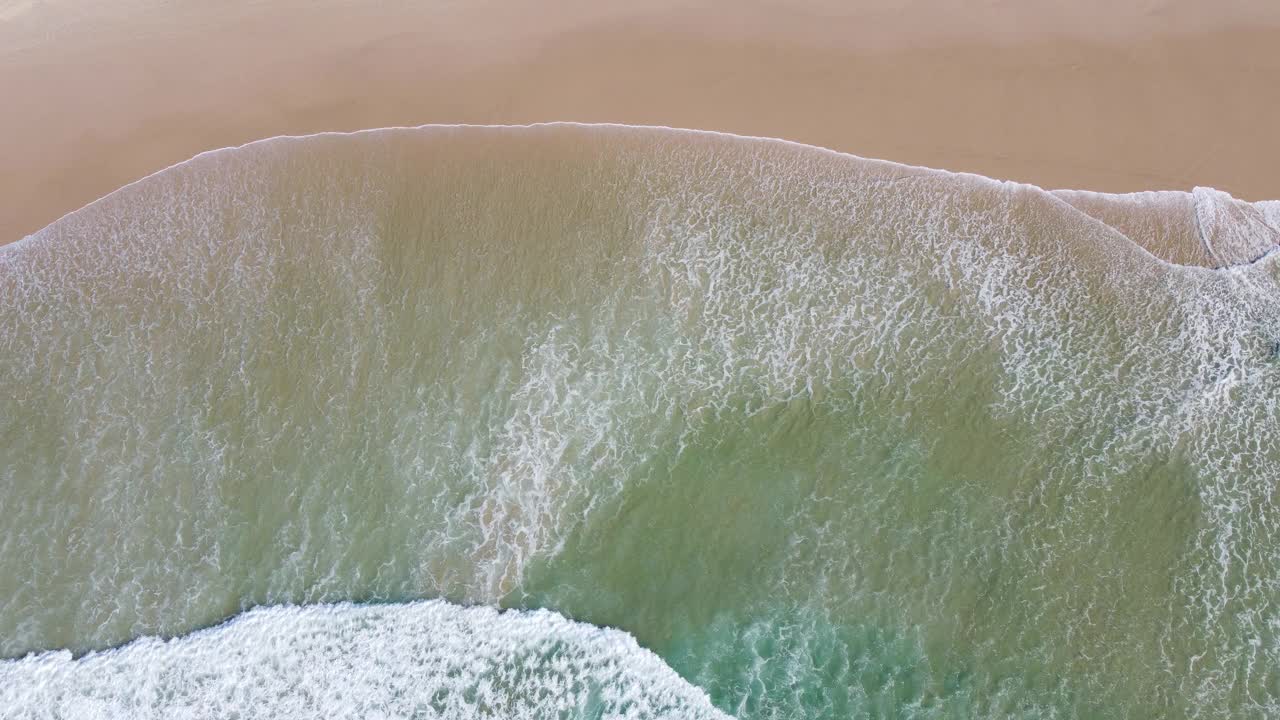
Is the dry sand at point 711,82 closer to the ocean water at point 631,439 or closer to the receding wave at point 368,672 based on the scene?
the ocean water at point 631,439

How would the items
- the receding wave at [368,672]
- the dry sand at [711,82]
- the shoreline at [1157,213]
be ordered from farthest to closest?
the dry sand at [711,82], the shoreline at [1157,213], the receding wave at [368,672]

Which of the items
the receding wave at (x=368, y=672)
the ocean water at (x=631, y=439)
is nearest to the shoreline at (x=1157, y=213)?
the ocean water at (x=631, y=439)

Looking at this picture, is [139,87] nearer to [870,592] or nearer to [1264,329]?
[870,592]

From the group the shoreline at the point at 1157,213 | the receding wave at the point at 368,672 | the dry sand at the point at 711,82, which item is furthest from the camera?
the dry sand at the point at 711,82

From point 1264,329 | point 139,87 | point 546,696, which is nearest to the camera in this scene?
point 546,696

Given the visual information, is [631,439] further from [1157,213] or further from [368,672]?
[1157,213]

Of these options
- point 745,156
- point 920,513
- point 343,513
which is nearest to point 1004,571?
point 920,513
